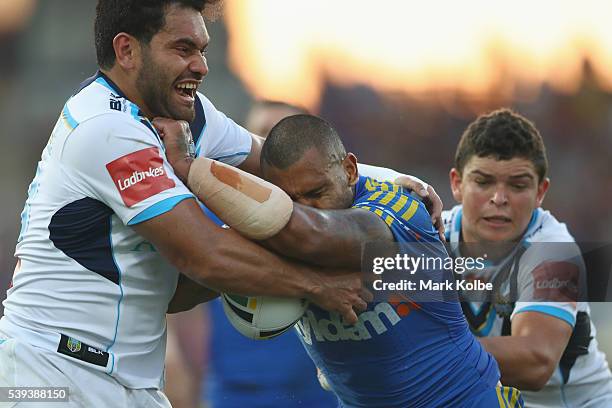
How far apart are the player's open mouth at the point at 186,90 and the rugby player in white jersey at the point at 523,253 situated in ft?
6.46

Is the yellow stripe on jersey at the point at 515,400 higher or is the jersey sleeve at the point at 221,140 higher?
the jersey sleeve at the point at 221,140

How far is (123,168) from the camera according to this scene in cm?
394

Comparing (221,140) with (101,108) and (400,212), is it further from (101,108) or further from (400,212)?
(400,212)

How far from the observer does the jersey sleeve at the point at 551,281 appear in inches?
215

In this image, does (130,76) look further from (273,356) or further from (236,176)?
(273,356)

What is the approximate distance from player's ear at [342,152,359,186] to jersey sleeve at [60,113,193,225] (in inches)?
26.1

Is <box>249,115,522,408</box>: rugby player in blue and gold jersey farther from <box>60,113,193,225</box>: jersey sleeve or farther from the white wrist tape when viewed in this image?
<box>60,113,193,225</box>: jersey sleeve

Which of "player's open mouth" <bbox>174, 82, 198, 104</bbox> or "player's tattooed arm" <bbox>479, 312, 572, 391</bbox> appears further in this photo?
"player's tattooed arm" <bbox>479, 312, 572, 391</bbox>

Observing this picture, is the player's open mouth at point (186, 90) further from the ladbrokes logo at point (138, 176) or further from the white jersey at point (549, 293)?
the white jersey at point (549, 293)

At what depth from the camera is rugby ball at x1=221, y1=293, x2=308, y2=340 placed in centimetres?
406

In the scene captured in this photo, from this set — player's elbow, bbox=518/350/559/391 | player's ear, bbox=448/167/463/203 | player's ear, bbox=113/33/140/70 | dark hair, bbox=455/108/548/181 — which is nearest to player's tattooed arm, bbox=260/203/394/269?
player's ear, bbox=113/33/140/70

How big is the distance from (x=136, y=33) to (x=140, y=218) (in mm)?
865

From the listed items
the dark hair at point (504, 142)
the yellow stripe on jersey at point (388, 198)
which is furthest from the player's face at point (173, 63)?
the dark hair at point (504, 142)

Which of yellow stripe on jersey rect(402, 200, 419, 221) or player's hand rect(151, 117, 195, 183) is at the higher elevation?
player's hand rect(151, 117, 195, 183)
